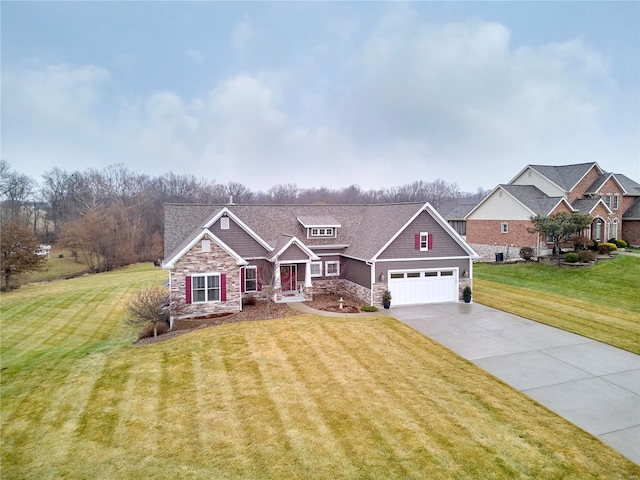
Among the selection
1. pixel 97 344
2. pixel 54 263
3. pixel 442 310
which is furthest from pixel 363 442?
pixel 54 263

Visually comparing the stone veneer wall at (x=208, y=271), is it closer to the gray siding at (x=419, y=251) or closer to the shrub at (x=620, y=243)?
the gray siding at (x=419, y=251)

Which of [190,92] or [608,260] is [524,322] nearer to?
[608,260]

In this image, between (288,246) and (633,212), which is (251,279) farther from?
(633,212)

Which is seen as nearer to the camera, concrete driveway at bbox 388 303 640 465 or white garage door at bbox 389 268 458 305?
concrete driveway at bbox 388 303 640 465

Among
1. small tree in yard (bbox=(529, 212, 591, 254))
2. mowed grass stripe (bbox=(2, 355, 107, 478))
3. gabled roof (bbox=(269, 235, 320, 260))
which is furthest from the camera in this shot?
small tree in yard (bbox=(529, 212, 591, 254))

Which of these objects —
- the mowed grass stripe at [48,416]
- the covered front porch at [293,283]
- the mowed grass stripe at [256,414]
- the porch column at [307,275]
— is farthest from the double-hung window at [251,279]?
the mowed grass stripe at [48,416]

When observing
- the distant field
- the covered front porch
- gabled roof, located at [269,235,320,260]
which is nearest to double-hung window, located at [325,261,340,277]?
the covered front porch

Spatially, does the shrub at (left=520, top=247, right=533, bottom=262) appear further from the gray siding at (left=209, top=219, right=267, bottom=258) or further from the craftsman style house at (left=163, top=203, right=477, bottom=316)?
the gray siding at (left=209, top=219, right=267, bottom=258)
